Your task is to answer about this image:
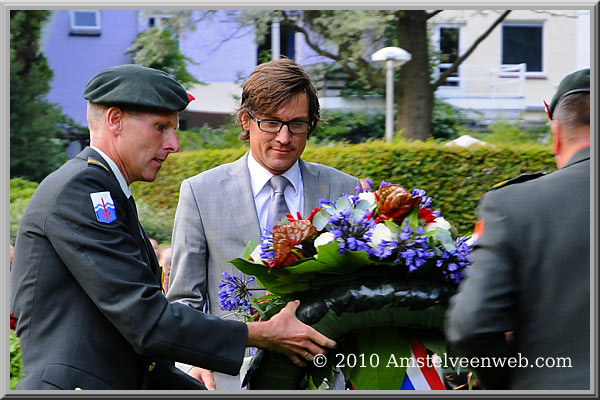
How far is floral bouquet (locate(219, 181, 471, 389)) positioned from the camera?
7.66ft

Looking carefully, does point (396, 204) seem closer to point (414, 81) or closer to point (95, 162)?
point (95, 162)

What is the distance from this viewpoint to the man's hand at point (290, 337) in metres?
2.43

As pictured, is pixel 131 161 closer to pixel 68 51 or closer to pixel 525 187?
pixel 525 187

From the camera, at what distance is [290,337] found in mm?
2443

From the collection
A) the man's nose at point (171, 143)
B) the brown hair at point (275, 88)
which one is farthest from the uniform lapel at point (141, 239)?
the brown hair at point (275, 88)

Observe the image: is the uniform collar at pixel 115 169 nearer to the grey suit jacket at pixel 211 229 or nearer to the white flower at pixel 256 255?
the white flower at pixel 256 255

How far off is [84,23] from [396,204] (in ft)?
52.0

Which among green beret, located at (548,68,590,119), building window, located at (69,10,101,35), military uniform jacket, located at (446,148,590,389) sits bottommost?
military uniform jacket, located at (446,148,590,389)

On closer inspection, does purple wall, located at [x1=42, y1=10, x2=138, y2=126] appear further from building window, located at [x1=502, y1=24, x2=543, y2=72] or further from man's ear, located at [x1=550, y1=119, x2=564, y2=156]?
man's ear, located at [x1=550, y1=119, x2=564, y2=156]

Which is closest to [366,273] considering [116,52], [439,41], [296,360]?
[296,360]

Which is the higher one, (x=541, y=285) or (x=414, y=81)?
(x=414, y=81)

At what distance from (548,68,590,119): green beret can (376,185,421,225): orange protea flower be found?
0.50m

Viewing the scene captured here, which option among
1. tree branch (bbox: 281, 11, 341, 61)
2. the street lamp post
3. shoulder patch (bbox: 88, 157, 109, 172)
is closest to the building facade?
tree branch (bbox: 281, 11, 341, 61)

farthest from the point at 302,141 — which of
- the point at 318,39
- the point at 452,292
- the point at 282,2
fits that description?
the point at 318,39
